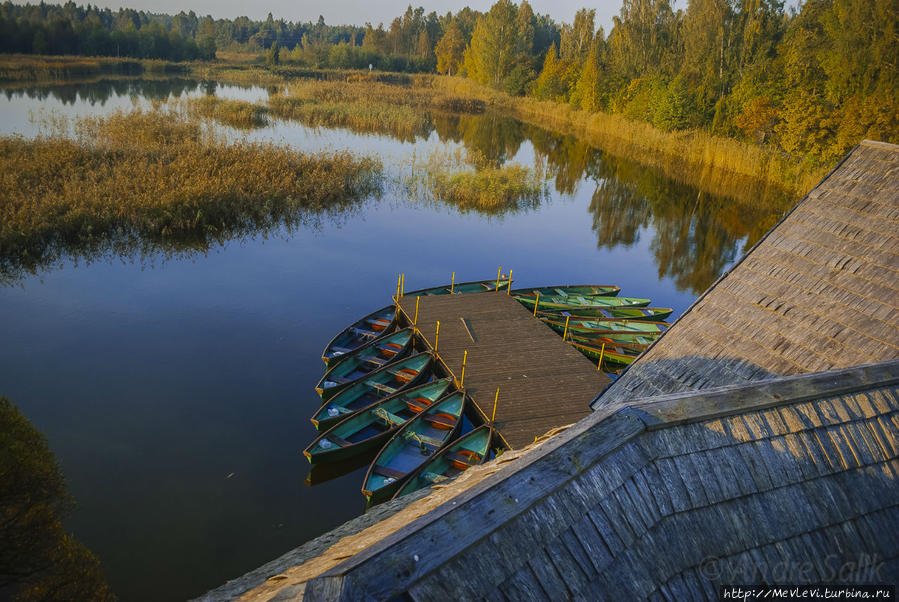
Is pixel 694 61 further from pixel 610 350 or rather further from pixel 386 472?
pixel 386 472

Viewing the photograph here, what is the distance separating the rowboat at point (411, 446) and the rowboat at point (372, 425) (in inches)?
14.9

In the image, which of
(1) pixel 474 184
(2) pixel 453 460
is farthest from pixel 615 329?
(1) pixel 474 184

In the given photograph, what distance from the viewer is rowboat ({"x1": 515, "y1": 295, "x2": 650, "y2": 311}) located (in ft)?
57.6


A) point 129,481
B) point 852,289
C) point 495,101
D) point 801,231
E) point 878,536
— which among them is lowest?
point 129,481

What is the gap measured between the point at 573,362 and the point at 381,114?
3316cm

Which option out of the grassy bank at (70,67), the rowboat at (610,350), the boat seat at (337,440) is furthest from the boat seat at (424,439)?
the grassy bank at (70,67)

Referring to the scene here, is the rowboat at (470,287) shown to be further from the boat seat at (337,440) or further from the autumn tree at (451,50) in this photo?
the autumn tree at (451,50)

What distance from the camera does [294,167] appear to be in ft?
87.6

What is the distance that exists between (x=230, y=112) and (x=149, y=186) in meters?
18.0

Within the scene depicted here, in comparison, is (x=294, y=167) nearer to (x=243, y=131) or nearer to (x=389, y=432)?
(x=243, y=131)

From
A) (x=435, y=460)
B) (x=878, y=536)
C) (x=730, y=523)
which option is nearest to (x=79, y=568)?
(x=435, y=460)

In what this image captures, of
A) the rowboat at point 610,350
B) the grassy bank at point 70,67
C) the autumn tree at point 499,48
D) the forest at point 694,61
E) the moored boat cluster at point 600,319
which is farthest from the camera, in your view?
the autumn tree at point 499,48

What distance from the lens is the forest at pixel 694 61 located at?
30391 millimetres

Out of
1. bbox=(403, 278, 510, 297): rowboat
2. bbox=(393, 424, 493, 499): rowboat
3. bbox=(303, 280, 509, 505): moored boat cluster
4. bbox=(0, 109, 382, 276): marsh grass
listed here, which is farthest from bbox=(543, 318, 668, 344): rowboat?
bbox=(0, 109, 382, 276): marsh grass
